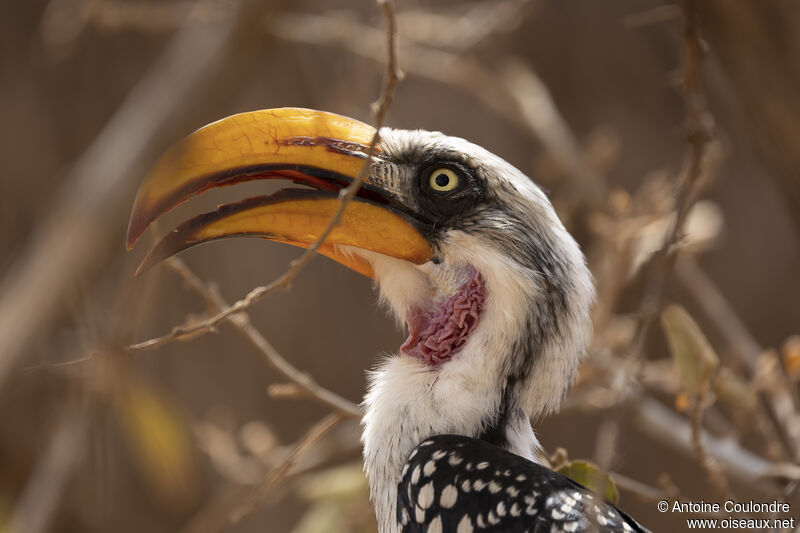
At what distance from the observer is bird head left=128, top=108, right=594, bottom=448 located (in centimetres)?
181

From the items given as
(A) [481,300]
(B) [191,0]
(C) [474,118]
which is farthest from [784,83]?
(C) [474,118]

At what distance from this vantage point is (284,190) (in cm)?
185

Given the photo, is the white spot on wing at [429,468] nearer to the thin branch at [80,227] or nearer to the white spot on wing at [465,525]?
the white spot on wing at [465,525]

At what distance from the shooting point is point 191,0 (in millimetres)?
4078

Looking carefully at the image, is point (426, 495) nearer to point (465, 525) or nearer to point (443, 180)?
point (465, 525)

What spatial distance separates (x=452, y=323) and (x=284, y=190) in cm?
48

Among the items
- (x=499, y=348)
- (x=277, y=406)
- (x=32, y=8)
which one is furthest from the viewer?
(x=277, y=406)

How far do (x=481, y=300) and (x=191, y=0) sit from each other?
Answer: 279cm

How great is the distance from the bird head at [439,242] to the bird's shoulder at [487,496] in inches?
5.8

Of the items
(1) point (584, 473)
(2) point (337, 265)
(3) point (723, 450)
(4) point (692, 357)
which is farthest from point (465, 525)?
(2) point (337, 265)

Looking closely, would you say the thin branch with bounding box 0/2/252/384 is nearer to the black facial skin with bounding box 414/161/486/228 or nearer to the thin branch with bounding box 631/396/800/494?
the black facial skin with bounding box 414/161/486/228

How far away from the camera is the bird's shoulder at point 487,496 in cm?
162

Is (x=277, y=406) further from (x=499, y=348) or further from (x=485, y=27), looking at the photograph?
(x=499, y=348)

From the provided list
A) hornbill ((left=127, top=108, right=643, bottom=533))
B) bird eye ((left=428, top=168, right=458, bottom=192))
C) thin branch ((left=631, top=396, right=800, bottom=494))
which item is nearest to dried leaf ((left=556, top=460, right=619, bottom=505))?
hornbill ((left=127, top=108, right=643, bottom=533))
